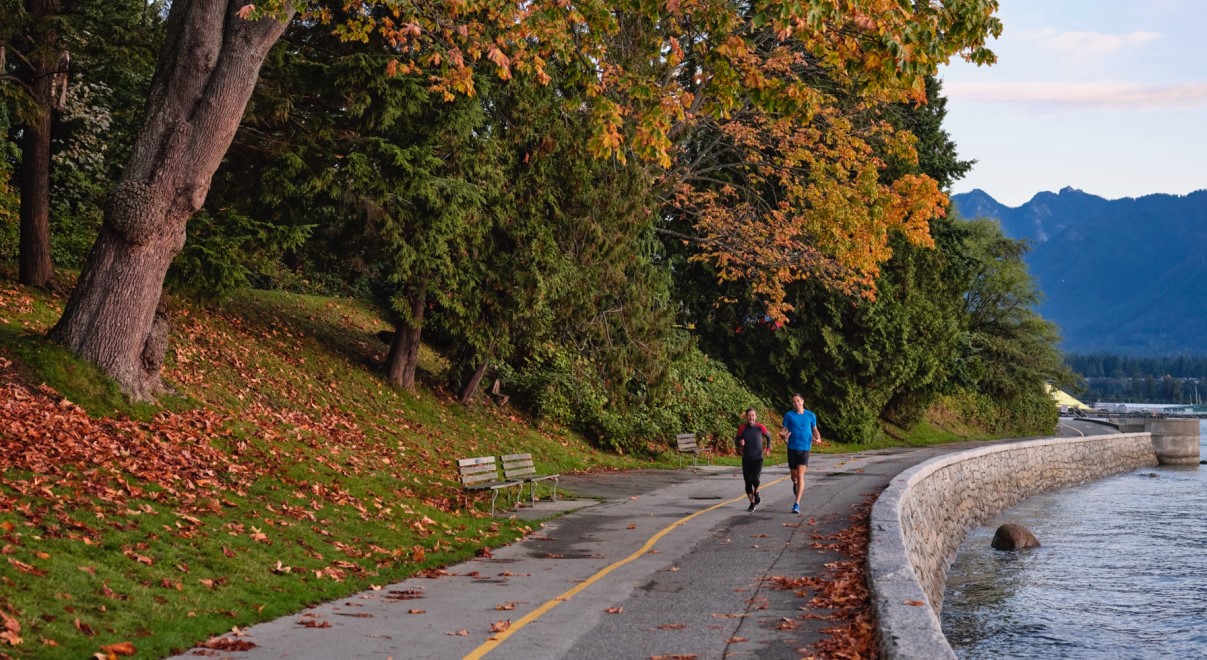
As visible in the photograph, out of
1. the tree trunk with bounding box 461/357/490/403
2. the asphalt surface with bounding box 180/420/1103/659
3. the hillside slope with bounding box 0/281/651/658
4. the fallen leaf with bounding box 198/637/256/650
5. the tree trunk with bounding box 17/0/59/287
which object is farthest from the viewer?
the tree trunk with bounding box 461/357/490/403

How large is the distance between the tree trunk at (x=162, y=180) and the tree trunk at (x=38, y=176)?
249 inches

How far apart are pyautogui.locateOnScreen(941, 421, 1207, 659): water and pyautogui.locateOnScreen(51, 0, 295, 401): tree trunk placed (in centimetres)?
1172

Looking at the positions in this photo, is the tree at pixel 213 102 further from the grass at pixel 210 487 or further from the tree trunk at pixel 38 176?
the tree trunk at pixel 38 176

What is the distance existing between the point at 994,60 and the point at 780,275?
1818cm

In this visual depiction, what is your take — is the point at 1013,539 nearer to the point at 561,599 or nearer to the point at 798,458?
the point at 798,458

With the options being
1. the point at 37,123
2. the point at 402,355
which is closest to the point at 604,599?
the point at 402,355

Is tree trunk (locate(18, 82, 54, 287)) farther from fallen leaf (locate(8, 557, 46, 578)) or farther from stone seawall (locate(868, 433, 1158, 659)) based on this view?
stone seawall (locate(868, 433, 1158, 659))

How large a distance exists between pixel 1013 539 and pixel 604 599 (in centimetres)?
1548

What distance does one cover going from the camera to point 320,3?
63.5ft

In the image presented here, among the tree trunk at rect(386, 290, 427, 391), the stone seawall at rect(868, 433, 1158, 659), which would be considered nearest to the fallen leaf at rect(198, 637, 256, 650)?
the stone seawall at rect(868, 433, 1158, 659)

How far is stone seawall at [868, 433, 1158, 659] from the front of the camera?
25.0ft

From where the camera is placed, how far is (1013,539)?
22.3 metres

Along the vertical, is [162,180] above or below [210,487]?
above

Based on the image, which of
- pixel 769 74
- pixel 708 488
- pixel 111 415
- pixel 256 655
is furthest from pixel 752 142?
pixel 256 655
